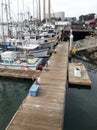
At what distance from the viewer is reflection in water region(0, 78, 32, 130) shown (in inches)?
546

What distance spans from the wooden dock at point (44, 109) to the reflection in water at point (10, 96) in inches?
95.8

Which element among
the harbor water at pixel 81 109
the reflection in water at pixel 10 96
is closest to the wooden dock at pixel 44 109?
the harbor water at pixel 81 109

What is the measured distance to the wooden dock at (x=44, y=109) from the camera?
986cm

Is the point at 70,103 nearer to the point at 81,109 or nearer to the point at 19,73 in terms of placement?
the point at 81,109

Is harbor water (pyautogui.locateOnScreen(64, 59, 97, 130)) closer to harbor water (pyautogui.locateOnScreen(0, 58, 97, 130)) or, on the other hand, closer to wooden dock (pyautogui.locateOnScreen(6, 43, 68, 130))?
harbor water (pyautogui.locateOnScreen(0, 58, 97, 130))

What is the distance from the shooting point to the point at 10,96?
1762 centimetres

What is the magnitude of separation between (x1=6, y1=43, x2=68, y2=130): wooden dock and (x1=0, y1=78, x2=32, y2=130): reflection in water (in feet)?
7.98

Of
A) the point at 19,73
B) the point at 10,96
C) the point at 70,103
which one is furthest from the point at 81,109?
the point at 19,73

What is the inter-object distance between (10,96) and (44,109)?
7.08m

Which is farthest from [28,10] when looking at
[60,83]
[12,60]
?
[60,83]

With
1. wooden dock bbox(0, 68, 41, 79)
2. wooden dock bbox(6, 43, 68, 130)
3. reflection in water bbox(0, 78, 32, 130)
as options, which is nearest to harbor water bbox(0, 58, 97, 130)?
reflection in water bbox(0, 78, 32, 130)

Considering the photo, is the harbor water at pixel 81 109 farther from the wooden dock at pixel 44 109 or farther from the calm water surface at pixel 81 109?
Result: the wooden dock at pixel 44 109

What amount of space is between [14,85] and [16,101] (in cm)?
390

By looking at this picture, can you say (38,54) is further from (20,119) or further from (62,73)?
(20,119)
